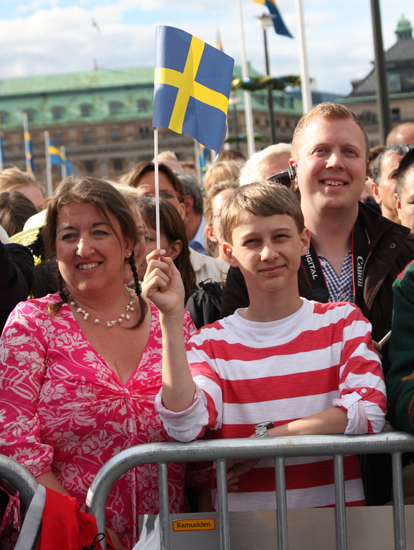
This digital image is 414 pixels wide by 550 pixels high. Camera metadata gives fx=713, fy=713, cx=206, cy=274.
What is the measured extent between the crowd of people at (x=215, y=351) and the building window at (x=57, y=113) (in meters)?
86.6

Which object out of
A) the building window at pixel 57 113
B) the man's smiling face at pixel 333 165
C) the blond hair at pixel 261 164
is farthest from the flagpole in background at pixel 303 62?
the building window at pixel 57 113

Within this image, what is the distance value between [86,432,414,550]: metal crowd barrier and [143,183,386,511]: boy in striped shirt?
73mm

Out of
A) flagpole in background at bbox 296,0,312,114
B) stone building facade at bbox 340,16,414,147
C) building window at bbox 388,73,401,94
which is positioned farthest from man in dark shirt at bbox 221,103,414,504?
building window at bbox 388,73,401,94

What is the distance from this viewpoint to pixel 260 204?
2752 mm

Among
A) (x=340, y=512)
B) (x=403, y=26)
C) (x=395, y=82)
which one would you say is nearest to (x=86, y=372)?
(x=340, y=512)

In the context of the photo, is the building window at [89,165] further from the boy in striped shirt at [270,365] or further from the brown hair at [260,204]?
the boy in striped shirt at [270,365]

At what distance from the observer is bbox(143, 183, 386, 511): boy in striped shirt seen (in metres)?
2.38

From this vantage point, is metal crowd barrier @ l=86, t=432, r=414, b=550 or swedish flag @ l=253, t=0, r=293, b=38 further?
swedish flag @ l=253, t=0, r=293, b=38

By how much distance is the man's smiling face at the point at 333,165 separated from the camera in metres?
Result: 3.30

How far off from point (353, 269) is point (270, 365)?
0.89 m

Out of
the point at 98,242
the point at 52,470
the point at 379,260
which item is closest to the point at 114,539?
the point at 52,470

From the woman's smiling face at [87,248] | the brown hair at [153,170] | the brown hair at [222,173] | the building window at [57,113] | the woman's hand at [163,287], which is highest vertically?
the building window at [57,113]

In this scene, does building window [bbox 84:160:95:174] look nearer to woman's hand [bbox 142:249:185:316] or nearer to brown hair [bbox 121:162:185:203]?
brown hair [bbox 121:162:185:203]

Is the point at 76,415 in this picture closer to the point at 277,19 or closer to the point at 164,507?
the point at 164,507
